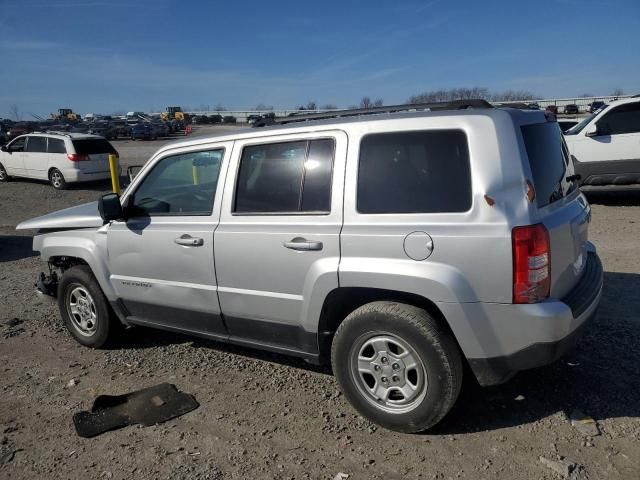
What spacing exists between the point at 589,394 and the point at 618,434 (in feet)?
1.51

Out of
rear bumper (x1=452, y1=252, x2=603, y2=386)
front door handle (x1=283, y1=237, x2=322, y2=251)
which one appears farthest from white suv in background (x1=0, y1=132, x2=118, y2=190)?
rear bumper (x1=452, y1=252, x2=603, y2=386)

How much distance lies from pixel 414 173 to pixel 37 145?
17473mm

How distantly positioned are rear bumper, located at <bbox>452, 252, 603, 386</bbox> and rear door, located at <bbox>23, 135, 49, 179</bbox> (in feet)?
56.4

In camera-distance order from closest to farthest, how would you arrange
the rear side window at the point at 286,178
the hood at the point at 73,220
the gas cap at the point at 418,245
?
the gas cap at the point at 418,245 → the rear side window at the point at 286,178 → the hood at the point at 73,220

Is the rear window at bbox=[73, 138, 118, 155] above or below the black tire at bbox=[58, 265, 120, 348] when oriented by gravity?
above

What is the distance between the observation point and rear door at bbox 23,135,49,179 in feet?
55.7

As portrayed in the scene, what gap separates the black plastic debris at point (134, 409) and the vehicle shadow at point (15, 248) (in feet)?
18.7

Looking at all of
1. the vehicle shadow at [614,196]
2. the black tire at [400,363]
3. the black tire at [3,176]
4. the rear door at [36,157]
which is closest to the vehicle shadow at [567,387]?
the black tire at [400,363]

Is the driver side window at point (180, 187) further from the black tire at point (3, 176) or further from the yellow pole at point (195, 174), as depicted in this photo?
the black tire at point (3, 176)

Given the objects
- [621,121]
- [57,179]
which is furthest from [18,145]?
[621,121]

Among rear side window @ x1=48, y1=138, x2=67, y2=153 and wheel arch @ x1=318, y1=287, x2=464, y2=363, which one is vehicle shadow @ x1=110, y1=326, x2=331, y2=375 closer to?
wheel arch @ x1=318, y1=287, x2=464, y2=363

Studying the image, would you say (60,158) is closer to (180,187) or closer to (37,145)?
(37,145)

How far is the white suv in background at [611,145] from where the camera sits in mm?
10078

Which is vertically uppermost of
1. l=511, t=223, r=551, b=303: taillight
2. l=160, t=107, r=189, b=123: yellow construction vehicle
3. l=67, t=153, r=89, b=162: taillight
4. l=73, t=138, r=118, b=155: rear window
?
l=160, t=107, r=189, b=123: yellow construction vehicle
